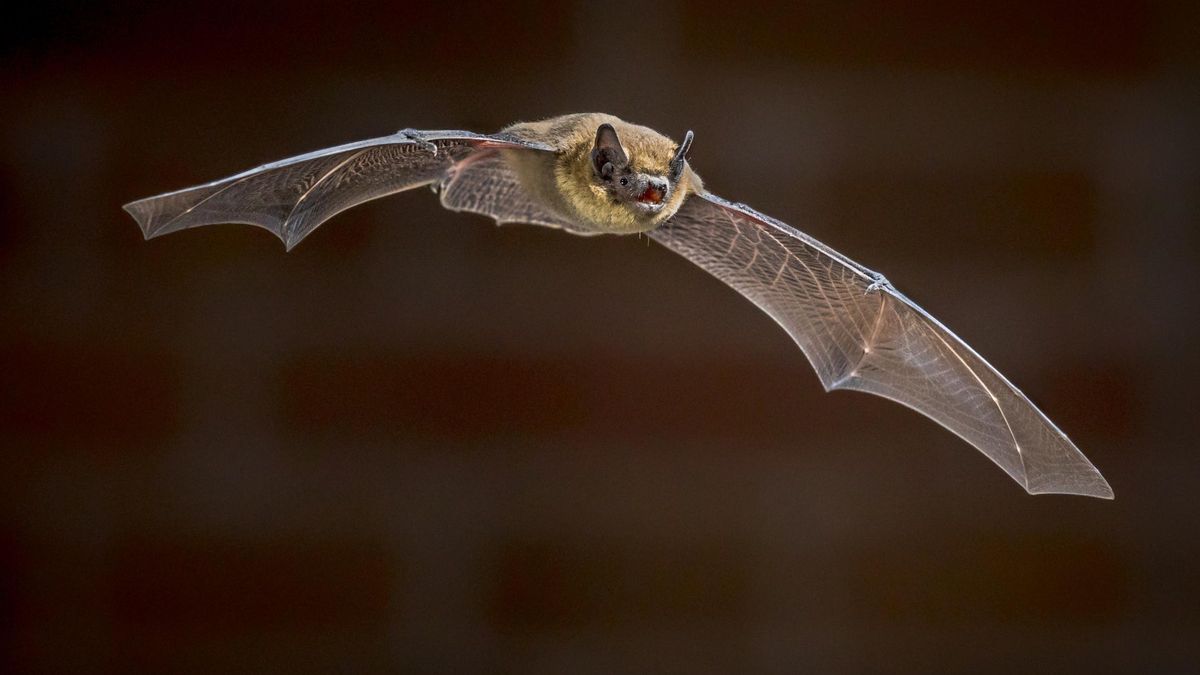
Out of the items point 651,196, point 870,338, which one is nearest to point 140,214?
point 651,196

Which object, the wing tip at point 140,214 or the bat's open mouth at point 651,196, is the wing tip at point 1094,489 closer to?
the bat's open mouth at point 651,196

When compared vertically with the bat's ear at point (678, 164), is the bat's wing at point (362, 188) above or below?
above

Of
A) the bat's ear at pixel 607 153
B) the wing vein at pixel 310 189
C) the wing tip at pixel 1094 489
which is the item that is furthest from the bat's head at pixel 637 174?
the wing tip at pixel 1094 489

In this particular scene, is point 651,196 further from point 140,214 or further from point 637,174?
point 140,214

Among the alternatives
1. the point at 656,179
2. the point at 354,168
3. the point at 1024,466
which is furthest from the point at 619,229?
the point at 1024,466

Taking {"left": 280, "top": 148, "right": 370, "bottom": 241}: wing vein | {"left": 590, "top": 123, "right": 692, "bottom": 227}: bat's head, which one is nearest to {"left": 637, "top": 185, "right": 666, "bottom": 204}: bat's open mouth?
{"left": 590, "top": 123, "right": 692, "bottom": 227}: bat's head

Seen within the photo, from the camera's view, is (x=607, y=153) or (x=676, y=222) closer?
(x=607, y=153)
